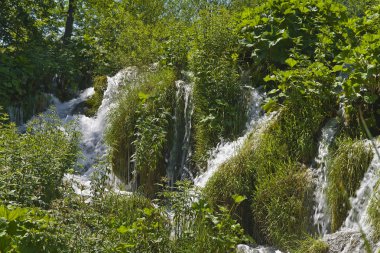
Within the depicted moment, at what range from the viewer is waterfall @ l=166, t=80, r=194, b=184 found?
25.9ft

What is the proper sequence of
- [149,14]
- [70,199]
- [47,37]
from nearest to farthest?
1. [70,199]
2. [47,37]
3. [149,14]

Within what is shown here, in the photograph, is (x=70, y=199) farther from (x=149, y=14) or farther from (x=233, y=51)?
(x=149, y=14)

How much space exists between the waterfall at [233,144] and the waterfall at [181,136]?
62 cm

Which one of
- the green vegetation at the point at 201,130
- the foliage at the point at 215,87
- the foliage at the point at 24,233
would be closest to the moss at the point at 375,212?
the green vegetation at the point at 201,130

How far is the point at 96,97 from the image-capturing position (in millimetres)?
10531

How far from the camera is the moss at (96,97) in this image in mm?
10283

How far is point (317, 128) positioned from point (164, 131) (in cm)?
280

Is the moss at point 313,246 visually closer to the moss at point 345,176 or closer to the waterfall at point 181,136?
the moss at point 345,176

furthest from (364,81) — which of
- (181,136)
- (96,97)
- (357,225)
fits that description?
(96,97)

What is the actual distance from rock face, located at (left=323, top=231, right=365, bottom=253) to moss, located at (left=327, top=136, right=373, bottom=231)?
492 mm

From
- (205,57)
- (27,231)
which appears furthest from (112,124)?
(27,231)

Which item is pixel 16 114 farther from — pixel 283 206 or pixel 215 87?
pixel 283 206

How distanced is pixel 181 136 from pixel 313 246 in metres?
4.05

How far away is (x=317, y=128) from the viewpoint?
5.95m
